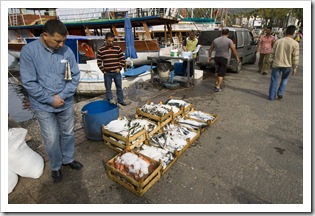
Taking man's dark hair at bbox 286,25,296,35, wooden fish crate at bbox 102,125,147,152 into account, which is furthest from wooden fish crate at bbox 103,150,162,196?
man's dark hair at bbox 286,25,296,35

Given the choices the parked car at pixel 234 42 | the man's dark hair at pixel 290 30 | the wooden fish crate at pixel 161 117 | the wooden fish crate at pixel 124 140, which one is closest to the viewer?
the wooden fish crate at pixel 124 140

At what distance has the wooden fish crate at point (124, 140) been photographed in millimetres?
3346

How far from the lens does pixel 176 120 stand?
4496 mm

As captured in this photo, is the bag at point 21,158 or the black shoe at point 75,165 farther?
the black shoe at point 75,165

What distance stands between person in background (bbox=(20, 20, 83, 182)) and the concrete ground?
40 centimetres

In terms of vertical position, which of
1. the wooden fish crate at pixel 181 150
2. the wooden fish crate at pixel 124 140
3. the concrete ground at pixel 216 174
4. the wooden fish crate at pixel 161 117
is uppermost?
the wooden fish crate at pixel 161 117

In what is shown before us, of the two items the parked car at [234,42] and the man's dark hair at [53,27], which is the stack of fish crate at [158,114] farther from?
the parked car at [234,42]

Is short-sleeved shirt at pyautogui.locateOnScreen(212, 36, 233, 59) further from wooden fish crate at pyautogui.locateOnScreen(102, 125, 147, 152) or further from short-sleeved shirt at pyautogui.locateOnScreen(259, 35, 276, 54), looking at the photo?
wooden fish crate at pyautogui.locateOnScreen(102, 125, 147, 152)

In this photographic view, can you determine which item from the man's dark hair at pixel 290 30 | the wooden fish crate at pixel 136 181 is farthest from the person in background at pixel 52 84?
the man's dark hair at pixel 290 30

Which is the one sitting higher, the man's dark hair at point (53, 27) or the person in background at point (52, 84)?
the man's dark hair at point (53, 27)

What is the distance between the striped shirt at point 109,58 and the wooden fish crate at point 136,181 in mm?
3078

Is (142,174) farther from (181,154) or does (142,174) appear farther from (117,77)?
(117,77)

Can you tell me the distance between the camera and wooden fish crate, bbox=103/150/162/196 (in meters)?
2.61

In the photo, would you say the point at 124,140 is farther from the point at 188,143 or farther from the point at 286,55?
the point at 286,55
